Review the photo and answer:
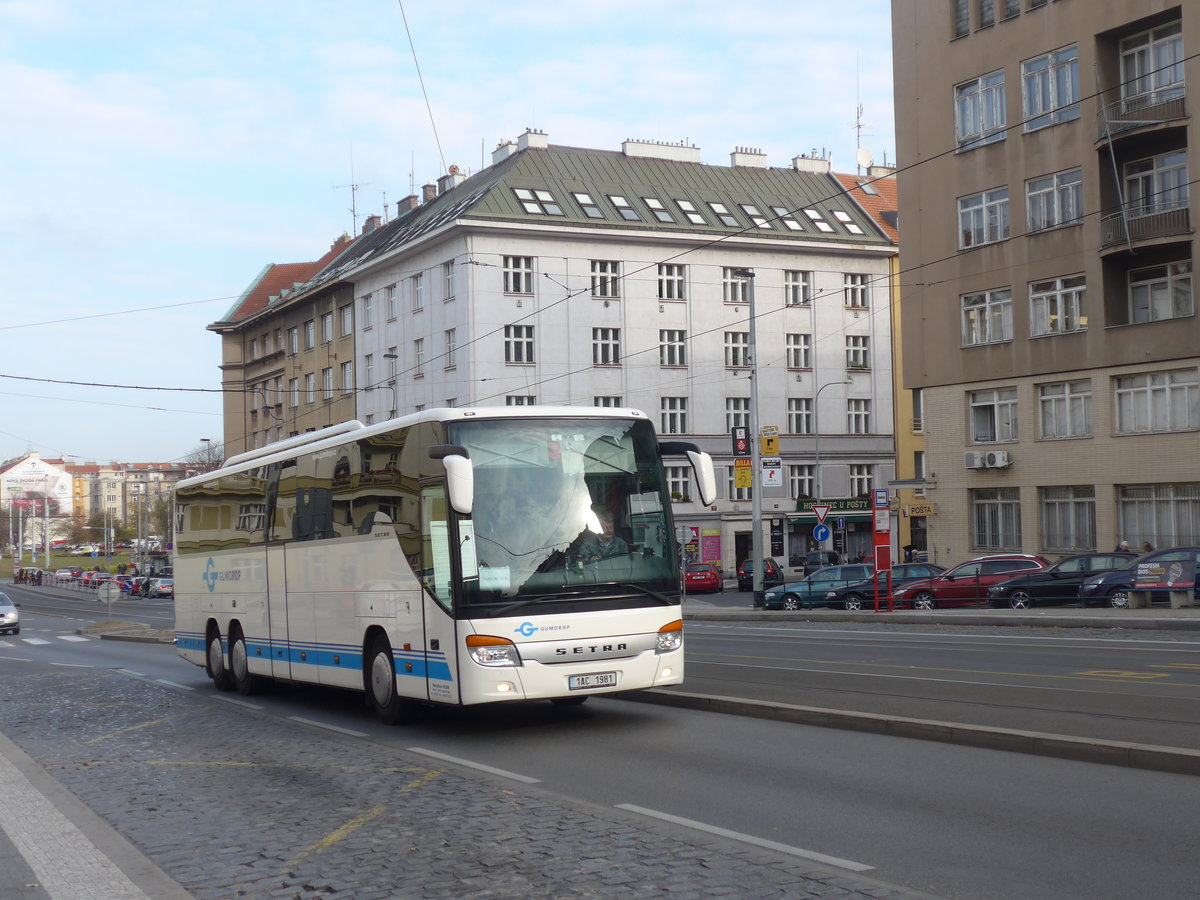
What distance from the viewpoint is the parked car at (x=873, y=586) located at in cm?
3662

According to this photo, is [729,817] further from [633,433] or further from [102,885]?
[633,433]

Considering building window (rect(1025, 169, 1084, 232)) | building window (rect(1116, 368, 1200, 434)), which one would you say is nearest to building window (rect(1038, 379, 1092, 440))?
building window (rect(1116, 368, 1200, 434))

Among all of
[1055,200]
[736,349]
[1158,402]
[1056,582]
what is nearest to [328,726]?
[1056,582]

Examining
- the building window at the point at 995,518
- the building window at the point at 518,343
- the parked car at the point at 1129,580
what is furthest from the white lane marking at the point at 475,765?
the building window at the point at 518,343

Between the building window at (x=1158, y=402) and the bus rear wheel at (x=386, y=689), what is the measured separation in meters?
28.9

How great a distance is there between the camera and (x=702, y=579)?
55.9 metres

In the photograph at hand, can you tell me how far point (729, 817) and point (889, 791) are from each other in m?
1.27

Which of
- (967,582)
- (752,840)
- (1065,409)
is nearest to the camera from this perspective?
(752,840)

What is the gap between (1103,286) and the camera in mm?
37719

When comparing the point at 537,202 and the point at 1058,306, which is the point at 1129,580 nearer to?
the point at 1058,306

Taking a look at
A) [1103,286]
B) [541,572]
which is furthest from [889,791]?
[1103,286]

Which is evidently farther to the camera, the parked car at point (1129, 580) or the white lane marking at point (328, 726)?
the parked car at point (1129, 580)

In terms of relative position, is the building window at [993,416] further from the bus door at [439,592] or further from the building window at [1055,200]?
the bus door at [439,592]

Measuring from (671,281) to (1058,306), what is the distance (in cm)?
2599
